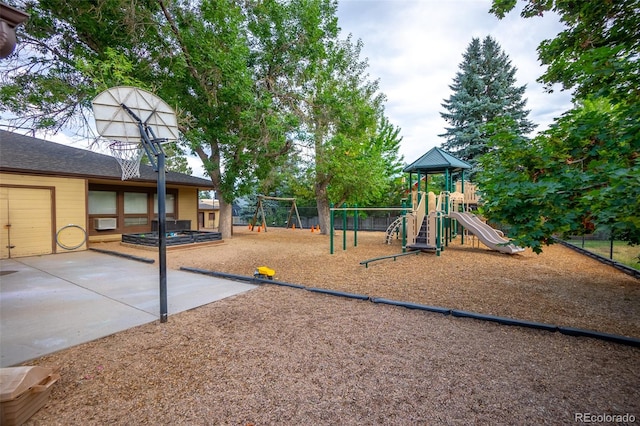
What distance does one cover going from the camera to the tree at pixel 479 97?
636 inches

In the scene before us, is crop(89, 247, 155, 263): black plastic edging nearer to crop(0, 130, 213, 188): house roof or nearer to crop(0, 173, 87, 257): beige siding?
crop(0, 173, 87, 257): beige siding

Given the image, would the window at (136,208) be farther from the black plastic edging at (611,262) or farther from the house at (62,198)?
the black plastic edging at (611,262)

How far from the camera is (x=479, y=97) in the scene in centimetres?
1677

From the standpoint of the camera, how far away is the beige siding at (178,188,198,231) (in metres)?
13.9

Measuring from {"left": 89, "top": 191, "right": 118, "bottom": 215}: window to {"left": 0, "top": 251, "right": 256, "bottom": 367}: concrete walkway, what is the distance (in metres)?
4.36

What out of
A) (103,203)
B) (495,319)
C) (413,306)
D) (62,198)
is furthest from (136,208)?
(495,319)

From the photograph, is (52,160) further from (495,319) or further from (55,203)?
(495,319)

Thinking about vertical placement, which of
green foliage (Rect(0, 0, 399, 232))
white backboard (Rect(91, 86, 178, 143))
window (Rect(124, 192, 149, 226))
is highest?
green foliage (Rect(0, 0, 399, 232))

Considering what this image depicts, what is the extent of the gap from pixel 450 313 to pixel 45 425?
3.93m

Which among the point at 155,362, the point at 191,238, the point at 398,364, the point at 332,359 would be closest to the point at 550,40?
the point at 398,364

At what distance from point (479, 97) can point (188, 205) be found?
17.6m

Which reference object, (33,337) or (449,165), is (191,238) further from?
(449,165)

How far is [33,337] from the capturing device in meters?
2.99

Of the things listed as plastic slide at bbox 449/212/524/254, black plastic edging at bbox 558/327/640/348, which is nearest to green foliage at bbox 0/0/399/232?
plastic slide at bbox 449/212/524/254
